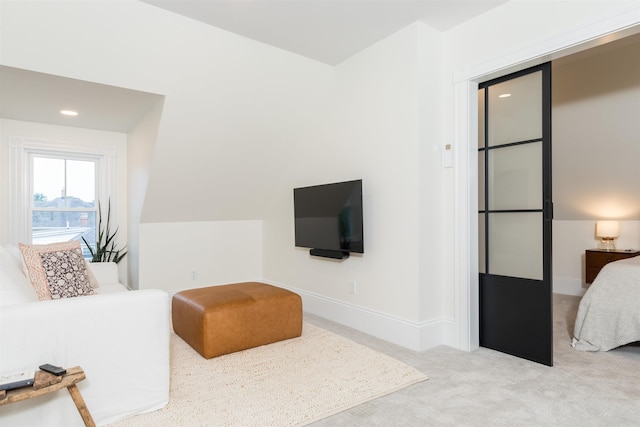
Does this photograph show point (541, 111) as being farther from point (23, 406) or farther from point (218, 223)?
point (218, 223)

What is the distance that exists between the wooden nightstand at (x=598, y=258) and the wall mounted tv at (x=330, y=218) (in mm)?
3174

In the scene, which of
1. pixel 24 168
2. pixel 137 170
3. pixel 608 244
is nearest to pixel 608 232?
pixel 608 244

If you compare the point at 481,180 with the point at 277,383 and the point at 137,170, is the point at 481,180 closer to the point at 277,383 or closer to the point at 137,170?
the point at 277,383

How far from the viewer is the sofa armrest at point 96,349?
5.46ft

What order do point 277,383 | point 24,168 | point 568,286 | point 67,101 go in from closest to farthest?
point 277,383, point 67,101, point 24,168, point 568,286

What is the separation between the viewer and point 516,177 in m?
2.92

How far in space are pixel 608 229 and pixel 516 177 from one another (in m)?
2.64

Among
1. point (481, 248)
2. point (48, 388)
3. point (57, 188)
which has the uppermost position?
point (57, 188)

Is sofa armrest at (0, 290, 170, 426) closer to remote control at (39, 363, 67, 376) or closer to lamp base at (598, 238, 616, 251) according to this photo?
remote control at (39, 363, 67, 376)

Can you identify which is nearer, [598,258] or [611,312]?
[611,312]

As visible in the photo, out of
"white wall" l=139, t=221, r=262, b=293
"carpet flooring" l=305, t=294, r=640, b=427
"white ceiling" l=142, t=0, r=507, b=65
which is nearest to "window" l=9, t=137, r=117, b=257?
"white wall" l=139, t=221, r=262, b=293

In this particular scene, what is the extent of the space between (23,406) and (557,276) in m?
5.67

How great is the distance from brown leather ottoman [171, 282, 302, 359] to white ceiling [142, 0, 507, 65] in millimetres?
2131

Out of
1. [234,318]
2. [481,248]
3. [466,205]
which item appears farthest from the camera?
[481,248]
